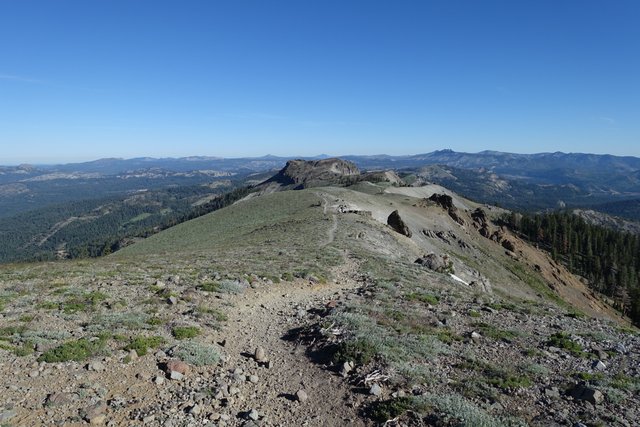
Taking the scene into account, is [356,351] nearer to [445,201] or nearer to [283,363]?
[283,363]

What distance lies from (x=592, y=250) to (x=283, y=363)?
150 metres

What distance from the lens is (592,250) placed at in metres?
132

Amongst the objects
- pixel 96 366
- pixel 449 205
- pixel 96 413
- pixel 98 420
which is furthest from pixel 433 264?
pixel 449 205

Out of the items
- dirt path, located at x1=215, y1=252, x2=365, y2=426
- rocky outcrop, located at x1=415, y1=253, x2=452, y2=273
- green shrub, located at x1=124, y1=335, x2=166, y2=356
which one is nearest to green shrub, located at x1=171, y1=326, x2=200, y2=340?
green shrub, located at x1=124, y1=335, x2=166, y2=356

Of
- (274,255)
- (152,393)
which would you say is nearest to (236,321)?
(152,393)

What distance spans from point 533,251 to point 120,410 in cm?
9274

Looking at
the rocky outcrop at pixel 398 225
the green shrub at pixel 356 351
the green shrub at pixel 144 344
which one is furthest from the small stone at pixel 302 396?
the rocky outcrop at pixel 398 225

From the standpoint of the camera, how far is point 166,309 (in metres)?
19.2

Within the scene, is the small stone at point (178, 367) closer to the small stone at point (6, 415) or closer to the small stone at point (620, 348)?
the small stone at point (6, 415)

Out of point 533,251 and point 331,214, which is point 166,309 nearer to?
point 331,214

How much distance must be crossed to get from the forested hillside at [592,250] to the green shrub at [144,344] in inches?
4633

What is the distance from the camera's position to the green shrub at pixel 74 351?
13.3 metres

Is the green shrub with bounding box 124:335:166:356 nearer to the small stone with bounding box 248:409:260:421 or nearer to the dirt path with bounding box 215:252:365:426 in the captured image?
the dirt path with bounding box 215:252:365:426

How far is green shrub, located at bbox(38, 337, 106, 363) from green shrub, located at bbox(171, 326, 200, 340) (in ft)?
8.77
